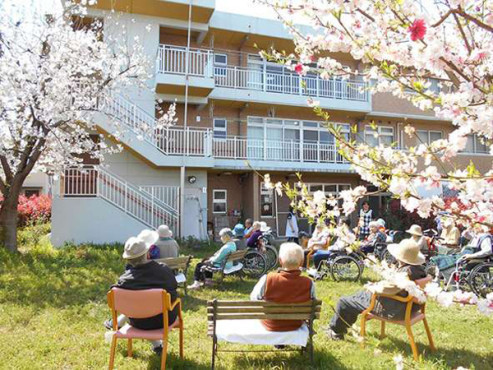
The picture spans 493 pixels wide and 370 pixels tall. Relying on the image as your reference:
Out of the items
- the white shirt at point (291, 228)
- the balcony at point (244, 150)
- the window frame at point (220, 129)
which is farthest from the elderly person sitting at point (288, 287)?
the window frame at point (220, 129)

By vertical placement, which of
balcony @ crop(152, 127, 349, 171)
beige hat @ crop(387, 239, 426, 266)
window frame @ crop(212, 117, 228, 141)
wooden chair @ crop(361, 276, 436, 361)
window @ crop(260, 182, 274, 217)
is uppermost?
window frame @ crop(212, 117, 228, 141)

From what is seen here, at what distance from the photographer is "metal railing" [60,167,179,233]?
12633 mm

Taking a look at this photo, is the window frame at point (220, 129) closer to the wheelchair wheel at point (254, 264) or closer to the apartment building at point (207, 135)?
the apartment building at point (207, 135)

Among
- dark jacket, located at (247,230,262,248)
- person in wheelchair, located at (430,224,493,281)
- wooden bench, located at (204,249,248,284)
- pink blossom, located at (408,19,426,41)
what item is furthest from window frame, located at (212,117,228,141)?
pink blossom, located at (408,19,426,41)

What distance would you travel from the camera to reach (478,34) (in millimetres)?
2896

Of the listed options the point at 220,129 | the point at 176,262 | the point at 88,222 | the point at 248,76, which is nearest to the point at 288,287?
the point at 176,262

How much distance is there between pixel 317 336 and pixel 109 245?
8547 mm

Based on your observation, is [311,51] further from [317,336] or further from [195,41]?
[195,41]

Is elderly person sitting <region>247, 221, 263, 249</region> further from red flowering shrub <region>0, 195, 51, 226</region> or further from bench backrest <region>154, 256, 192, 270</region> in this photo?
red flowering shrub <region>0, 195, 51, 226</region>

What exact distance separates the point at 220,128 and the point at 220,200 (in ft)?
10.2

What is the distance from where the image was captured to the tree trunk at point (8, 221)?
10484mm

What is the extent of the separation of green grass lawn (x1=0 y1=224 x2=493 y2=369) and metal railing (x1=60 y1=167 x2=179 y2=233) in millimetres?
4224

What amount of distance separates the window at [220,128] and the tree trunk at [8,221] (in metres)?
8.66

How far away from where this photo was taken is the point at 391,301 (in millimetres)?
4621
